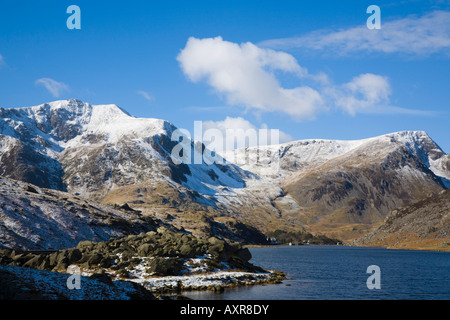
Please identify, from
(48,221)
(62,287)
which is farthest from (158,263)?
(48,221)

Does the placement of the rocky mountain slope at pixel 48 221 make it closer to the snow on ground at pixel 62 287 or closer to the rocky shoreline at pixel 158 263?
the rocky shoreline at pixel 158 263

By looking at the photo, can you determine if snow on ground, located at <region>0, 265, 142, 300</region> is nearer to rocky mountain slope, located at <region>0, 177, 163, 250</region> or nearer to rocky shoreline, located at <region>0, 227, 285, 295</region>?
rocky shoreline, located at <region>0, 227, 285, 295</region>

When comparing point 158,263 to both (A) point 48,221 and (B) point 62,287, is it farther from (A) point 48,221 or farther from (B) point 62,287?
(A) point 48,221

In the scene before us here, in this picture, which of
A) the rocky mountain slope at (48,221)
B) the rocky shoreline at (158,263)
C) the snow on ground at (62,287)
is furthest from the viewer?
the rocky mountain slope at (48,221)

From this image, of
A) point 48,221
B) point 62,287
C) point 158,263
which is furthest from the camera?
point 48,221

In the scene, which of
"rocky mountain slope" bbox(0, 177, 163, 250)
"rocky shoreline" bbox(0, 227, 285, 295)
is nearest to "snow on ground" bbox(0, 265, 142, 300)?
"rocky shoreline" bbox(0, 227, 285, 295)

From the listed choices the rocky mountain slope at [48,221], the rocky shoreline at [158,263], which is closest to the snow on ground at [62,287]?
the rocky shoreline at [158,263]

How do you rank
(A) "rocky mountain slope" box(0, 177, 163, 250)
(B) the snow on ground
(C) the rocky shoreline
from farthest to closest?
(A) "rocky mountain slope" box(0, 177, 163, 250) → (C) the rocky shoreline → (B) the snow on ground

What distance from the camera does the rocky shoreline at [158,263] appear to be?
7088 centimetres

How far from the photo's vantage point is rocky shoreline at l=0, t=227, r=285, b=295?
70.9 meters

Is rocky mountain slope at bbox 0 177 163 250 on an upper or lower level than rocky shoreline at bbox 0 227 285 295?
upper

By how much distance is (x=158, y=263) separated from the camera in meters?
75.1

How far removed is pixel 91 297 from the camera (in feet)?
147

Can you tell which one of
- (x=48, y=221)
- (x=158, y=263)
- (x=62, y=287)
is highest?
(x=48, y=221)
